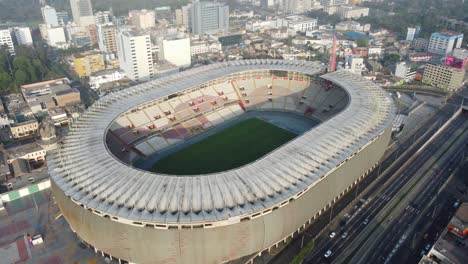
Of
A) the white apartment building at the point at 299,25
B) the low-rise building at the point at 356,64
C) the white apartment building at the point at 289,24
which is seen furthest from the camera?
the white apartment building at the point at 289,24

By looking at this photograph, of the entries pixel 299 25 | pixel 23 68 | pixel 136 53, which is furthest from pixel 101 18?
pixel 299 25

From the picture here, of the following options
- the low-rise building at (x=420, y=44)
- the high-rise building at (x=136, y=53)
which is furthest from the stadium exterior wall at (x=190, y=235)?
the low-rise building at (x=420, y=44)

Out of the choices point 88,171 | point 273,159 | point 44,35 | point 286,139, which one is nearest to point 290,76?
point 286,139

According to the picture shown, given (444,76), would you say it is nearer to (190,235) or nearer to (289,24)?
(190,235)

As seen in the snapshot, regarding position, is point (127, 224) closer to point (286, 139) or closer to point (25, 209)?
point (25, 209)

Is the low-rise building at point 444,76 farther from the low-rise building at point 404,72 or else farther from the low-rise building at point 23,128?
the low-rise building at point 23,128
